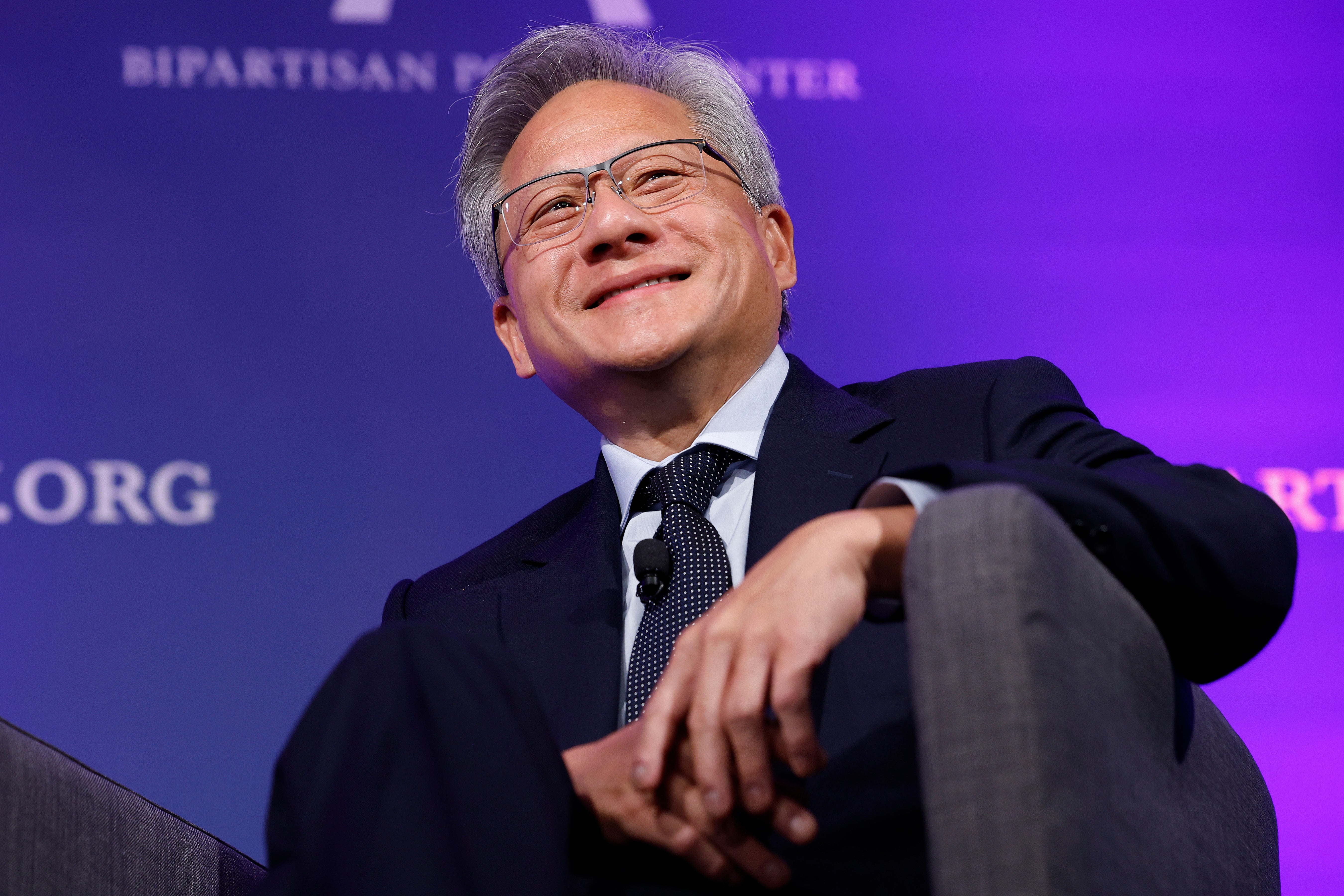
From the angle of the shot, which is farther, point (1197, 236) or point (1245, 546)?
point (1197, 236)

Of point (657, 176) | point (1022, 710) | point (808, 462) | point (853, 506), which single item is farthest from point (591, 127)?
point (1022, 710)

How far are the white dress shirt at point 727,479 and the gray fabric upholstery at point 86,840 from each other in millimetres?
484

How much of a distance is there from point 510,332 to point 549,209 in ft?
1.06

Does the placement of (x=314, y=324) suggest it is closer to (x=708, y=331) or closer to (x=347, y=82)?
(x=347, y=82)

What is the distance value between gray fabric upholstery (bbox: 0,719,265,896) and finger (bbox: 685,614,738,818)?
2.11 feet

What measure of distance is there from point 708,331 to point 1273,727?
1.46 meters

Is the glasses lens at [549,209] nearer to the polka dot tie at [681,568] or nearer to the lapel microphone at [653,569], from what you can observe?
the polka dot tie at [681,568]

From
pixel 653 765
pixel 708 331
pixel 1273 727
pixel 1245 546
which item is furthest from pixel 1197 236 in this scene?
pixel 653 765

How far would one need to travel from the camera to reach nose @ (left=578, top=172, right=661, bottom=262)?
1716 mm

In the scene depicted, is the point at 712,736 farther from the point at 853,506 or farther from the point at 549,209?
the point at 549,209

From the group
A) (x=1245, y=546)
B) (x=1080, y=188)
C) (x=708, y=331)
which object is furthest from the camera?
(x=1080, y=188)

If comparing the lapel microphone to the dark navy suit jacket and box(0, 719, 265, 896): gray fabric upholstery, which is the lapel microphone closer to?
the dark navy suit jacket

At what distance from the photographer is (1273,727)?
2.28 meters

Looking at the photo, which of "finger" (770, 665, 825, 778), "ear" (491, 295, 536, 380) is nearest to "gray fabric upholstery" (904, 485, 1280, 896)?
"finger" (770, 665, 825, 778)
